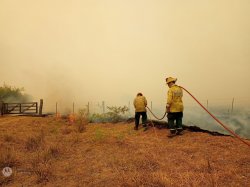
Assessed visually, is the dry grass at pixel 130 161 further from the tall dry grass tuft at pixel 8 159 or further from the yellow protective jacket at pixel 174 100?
the yellow protective jacket at pixel 174 100

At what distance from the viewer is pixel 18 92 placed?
4756 cm

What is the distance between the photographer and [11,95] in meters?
45.9

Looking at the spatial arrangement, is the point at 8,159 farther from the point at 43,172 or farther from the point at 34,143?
the point at 34,143

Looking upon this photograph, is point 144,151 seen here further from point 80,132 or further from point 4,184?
point 80,132

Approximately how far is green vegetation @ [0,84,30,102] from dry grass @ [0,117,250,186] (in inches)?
1421

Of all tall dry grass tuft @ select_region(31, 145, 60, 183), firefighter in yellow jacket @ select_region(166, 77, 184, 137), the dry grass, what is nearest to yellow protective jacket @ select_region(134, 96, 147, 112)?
the dry grass

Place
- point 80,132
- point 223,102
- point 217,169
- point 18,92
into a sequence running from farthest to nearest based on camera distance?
1. point 223,102
2. point 18,92
3. point 80,132
4. point 217,169

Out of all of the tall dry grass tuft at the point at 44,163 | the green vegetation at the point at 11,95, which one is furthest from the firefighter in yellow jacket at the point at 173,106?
the green vegetation at the point at 11,95

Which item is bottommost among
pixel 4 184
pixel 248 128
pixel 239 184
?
pixel 248 128

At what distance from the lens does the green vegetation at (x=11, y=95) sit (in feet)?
145

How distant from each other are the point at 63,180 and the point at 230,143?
5214 millimetres

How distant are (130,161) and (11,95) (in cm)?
4262

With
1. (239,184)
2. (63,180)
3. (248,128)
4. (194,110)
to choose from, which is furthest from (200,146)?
(194,110)

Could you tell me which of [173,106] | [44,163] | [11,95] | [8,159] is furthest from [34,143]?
[11,95]
